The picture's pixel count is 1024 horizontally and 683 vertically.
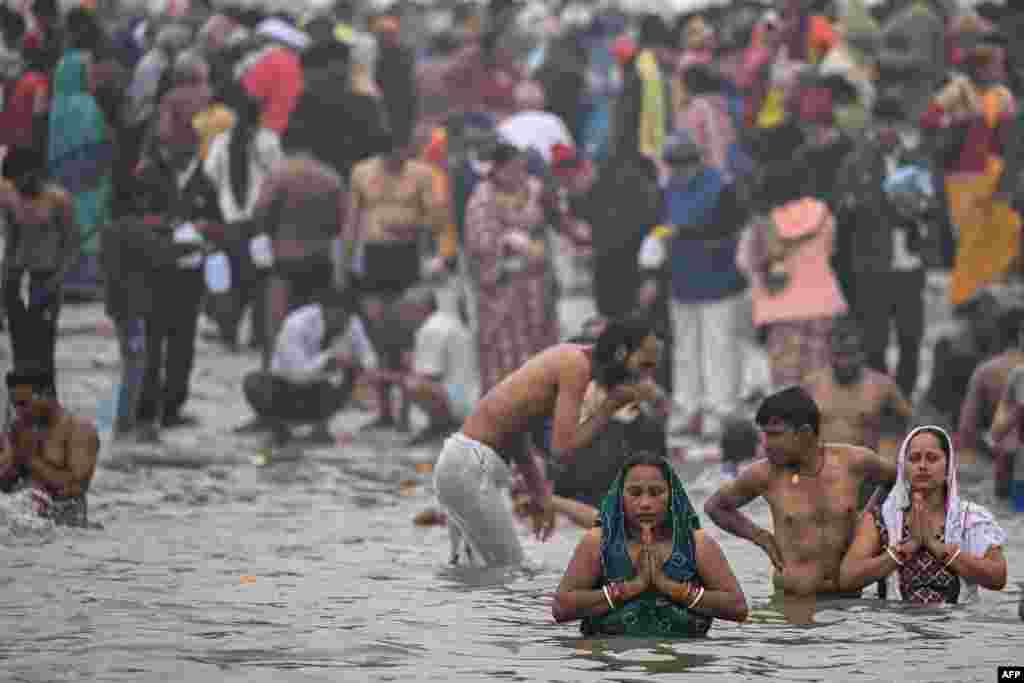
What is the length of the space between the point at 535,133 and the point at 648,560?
33.5ft

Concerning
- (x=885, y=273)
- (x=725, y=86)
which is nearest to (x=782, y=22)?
(x=725, y=86)

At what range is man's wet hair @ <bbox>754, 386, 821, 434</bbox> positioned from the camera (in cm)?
1159

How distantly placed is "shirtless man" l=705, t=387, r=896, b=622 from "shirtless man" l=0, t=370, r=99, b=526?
3.79 m

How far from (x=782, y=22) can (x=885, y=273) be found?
152 inches

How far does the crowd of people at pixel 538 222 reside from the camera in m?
17.5

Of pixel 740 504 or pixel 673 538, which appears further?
pixel 740 504

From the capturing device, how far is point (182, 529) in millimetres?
14711

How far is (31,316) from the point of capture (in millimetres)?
17344

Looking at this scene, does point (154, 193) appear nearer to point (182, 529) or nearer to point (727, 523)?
point (182, 529)

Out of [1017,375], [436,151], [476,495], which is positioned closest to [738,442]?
[1017,375]

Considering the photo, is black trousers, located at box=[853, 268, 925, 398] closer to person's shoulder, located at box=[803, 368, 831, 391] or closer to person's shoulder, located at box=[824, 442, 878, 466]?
person's shoulder, located at box=[803, 368, 831, 391]

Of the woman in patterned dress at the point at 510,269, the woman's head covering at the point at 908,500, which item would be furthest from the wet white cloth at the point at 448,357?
the woman's head covering at the point at 908,500

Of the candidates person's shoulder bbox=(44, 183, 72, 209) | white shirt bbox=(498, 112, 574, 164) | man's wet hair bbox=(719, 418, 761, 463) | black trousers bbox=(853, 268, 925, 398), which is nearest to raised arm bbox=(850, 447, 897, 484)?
man's wet hair bbox=(719, 418, 761, 463)

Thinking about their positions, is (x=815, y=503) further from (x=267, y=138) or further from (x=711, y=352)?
(x=267, y=138)
